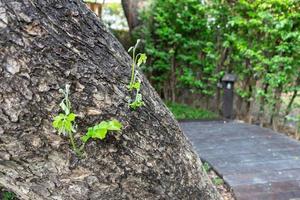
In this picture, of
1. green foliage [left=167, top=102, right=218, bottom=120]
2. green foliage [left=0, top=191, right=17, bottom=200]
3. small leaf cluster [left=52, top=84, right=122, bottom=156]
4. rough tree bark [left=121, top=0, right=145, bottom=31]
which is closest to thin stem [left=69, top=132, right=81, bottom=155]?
small leaf cluster [left=52, top=84, right=122, bottom=156]

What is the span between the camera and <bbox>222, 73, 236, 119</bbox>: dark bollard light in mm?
5879

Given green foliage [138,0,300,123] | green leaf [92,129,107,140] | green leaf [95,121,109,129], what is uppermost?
green foliage [138,0,300,123]

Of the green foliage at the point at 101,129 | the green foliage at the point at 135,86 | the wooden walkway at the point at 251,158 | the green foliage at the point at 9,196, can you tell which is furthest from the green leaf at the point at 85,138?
the wooden walkway at the point at 251,158

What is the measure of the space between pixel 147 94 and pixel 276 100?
4.75 m

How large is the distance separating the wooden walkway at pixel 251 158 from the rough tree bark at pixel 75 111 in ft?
6.71

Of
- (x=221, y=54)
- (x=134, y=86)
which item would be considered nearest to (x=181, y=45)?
(x=221, y=54)

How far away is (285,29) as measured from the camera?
480cm

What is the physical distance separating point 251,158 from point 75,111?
10.5 feet

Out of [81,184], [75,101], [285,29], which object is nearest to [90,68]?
[75,101]

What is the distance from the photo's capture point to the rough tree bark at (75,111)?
78 cm

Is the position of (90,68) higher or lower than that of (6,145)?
higher

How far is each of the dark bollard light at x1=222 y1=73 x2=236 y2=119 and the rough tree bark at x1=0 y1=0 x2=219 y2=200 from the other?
5090mm

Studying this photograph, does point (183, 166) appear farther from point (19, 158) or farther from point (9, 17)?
point (9, 17)

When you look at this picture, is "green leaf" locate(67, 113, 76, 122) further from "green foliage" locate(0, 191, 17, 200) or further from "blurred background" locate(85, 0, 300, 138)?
"blurred background" locate(85, 0, 300, 138)
